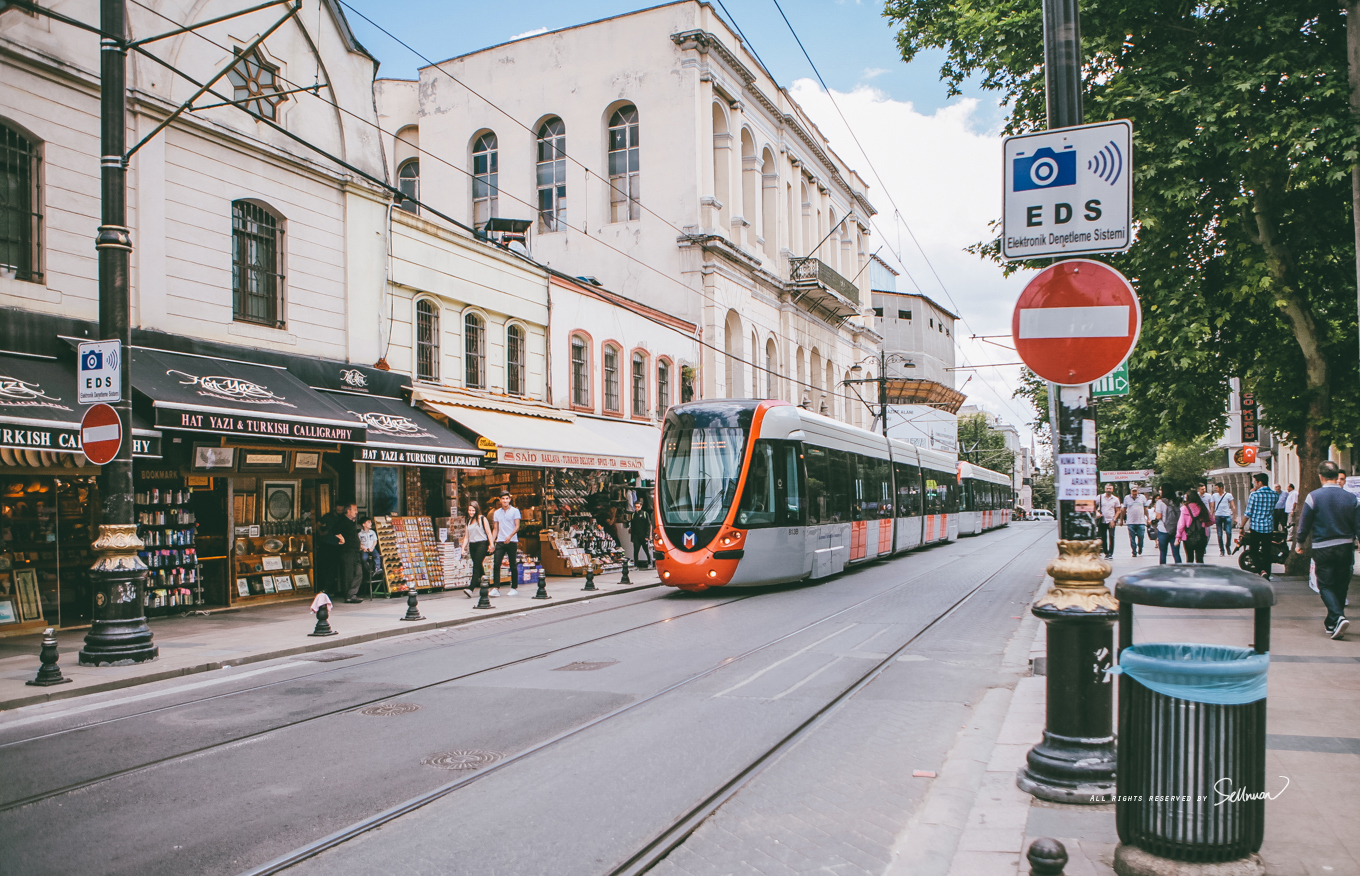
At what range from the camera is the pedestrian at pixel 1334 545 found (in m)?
10.3

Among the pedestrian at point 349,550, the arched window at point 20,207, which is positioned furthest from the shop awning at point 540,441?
the arched window at point 20,207

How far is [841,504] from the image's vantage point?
20766 mm

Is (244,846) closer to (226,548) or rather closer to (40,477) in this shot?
(40,477)

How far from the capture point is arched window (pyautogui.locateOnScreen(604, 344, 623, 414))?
2667 cm

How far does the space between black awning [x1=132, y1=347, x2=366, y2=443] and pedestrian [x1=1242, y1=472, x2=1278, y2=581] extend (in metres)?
14.3

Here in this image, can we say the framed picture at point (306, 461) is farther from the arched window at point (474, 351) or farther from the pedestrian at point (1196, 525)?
the pedestrian at point (1196, 525)

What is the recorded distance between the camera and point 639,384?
94.8 feet

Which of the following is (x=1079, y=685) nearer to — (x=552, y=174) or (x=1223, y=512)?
(x=1223, y=512)

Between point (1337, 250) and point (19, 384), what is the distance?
19.7 meters

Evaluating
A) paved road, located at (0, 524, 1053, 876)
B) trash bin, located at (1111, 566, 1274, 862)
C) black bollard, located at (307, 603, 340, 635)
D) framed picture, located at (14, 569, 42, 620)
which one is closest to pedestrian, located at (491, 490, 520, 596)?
black bollard, located at (307, 603, 340, 635)

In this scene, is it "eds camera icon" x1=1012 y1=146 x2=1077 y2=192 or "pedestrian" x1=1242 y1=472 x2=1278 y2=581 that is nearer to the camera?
"eds camera icon" x1=1012 y1=146 x2=1077 y2=192

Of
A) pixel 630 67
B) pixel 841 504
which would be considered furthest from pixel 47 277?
pixel 630 67

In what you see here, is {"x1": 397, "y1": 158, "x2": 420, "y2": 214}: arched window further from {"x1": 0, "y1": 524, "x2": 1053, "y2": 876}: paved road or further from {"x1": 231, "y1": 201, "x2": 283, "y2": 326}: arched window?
{"x1": 0, "y1": 524, "x2": 1053, "y2": 876}: paved road

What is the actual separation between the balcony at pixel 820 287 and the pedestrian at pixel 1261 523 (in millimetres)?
25253
